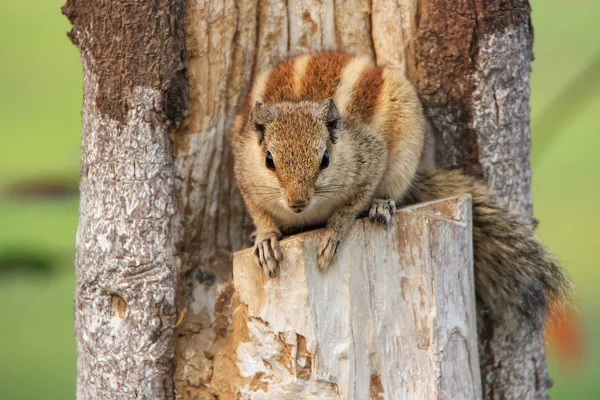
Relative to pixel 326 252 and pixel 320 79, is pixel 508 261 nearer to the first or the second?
pixel 326 252

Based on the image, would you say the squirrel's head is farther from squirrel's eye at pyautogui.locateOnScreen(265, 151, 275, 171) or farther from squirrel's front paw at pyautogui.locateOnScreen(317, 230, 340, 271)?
squirrel's front paw at pyautogui.locateOnScreen(317, 230, 340, 271)

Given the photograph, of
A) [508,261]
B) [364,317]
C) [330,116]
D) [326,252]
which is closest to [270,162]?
[330,116]

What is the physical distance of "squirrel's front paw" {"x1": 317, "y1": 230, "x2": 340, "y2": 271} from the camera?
2500 millimetres

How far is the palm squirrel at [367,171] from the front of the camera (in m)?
2.64

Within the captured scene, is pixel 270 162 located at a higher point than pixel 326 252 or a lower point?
higher

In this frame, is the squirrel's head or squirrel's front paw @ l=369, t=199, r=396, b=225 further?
squirrel's front paw @ l=369, t=199, r=396, b=225

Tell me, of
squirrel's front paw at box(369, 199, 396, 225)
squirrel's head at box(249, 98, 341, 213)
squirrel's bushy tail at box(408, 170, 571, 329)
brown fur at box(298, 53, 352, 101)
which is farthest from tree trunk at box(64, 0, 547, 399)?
squirrel's front paw at box(369, 199, 396, 225)

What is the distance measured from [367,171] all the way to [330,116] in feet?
0.91

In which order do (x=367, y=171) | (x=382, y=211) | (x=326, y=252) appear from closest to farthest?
(x=326, y=252) → (x=382, y=211) → (x=367, y=171)

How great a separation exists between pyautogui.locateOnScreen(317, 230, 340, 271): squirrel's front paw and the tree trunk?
40 centimetres

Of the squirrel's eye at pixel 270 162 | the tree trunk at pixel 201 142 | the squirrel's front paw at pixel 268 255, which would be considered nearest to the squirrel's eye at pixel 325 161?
the squirrel's eye at pixel 270 162

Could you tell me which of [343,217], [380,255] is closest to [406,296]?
[380,255]

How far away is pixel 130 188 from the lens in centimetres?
268

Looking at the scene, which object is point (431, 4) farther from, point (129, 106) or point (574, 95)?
point (129, 106)
